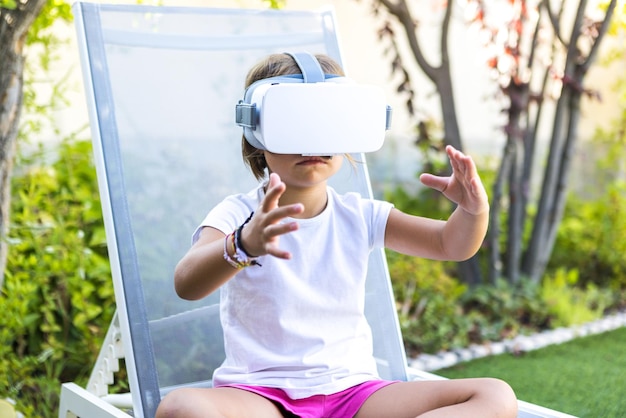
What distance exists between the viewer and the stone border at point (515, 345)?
410 cm

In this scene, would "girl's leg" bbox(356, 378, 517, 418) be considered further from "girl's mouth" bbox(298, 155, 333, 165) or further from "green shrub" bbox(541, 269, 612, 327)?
"green shrub" bbox(541, 269, 612, 327)

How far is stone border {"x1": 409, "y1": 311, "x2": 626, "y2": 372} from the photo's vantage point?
410 cm

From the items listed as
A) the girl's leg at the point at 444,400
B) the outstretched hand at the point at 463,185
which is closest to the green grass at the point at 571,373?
the girl's leg at the point at 444,400

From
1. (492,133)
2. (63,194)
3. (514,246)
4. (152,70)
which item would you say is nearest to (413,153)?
(492,133)

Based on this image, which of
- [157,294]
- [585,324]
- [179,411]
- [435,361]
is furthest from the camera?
[585,324]

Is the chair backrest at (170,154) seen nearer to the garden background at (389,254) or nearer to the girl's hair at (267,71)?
the girl's hair at (267,71)

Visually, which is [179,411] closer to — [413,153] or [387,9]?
[387,9]

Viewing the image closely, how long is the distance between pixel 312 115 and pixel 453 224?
0.48 metres

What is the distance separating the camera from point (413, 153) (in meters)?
6.15

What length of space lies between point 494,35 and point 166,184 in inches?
112

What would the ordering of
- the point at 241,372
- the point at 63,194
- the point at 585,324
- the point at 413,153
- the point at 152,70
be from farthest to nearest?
the point at 413,153 < the point at 585,324 < the point at 63,194 < the point at 152,70 < the point at 241,372

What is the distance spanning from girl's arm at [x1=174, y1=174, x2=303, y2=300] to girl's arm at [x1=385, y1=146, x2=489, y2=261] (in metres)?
0.45

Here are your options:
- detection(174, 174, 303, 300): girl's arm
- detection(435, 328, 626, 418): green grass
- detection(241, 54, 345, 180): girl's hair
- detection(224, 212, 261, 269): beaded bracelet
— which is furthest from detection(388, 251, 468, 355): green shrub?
detection(224, 212, 261, 269): beaded bracelet

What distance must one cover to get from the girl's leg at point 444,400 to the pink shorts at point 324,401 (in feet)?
0.07
